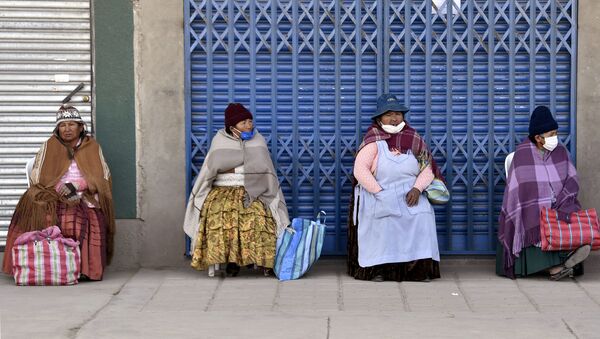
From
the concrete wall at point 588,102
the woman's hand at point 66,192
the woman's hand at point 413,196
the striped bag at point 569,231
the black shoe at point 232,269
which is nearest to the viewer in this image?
the striped bag at point 569,231

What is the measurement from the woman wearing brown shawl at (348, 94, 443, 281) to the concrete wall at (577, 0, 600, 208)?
131cm

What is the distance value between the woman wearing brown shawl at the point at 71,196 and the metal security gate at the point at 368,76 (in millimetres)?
828

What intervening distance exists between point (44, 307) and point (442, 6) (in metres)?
3.95

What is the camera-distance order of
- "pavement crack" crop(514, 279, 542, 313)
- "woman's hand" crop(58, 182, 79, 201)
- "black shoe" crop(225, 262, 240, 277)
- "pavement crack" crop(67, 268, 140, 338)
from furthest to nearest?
"black shoe" crop(225, 262, 240, 277)
"woman's hand" crop(58, 182, 79, 201)
"pavement crack" crop(514, 279, 542, 313)
"pavement crack" crop(67, 268, 140, 338)

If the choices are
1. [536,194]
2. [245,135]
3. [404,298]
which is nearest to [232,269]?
[245,135]

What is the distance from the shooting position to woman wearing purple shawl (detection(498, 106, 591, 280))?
8469 mm

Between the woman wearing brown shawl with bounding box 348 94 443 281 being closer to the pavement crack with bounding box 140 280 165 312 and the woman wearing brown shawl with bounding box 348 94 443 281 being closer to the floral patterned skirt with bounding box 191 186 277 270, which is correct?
the floral patterned skirt with bounding box 191 186 277 270

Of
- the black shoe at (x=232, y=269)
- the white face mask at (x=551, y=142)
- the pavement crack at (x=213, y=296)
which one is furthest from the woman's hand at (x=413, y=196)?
the pavement crack at (x=213, y=296)

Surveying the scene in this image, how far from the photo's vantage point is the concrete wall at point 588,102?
29.6 ft

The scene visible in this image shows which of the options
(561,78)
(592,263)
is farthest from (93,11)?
(592,263)

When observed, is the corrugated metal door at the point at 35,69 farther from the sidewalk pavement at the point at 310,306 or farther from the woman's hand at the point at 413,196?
the woman's hand at the point at 413,196

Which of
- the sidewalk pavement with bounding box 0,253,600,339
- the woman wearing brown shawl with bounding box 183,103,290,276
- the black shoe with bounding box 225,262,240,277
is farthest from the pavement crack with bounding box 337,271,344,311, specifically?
the black shoe with bounding box 225,262,240,277

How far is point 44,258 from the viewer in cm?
834

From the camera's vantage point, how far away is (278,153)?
29.8ft
